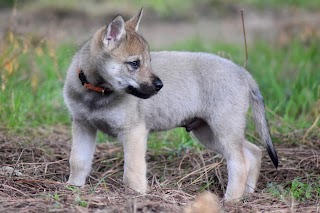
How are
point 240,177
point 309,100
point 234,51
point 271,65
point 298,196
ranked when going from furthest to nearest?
point 234,51, point 271,65, point 309,100, point 240,177, point 298,196

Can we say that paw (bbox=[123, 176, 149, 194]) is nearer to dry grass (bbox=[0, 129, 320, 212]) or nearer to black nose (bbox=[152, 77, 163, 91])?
dry grass (bbox=[0, 129, 320, 212])

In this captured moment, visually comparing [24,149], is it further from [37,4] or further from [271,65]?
[37,4]

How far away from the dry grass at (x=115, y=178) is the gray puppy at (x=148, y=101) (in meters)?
0.22

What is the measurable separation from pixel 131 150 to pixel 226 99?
3.11ft

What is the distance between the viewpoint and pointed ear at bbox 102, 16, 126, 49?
517cm

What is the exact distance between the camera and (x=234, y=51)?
34.0 feet

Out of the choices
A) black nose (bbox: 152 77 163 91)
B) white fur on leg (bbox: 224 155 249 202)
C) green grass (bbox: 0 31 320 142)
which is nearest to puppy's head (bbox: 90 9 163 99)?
black nose (bbox: 152 77 163 91)

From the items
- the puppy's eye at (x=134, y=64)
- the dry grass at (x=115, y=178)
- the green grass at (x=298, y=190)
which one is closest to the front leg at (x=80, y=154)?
the dry grass at (x=115, y=178)

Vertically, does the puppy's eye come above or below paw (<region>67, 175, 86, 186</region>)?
above

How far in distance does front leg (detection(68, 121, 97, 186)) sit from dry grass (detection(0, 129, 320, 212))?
0.11m

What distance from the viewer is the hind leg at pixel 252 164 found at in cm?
580

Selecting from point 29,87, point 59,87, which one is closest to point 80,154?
point 29,87

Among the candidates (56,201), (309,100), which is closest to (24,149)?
(56,201)

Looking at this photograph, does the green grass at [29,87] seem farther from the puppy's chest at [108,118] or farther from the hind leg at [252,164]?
the hind leg at [252,164]
